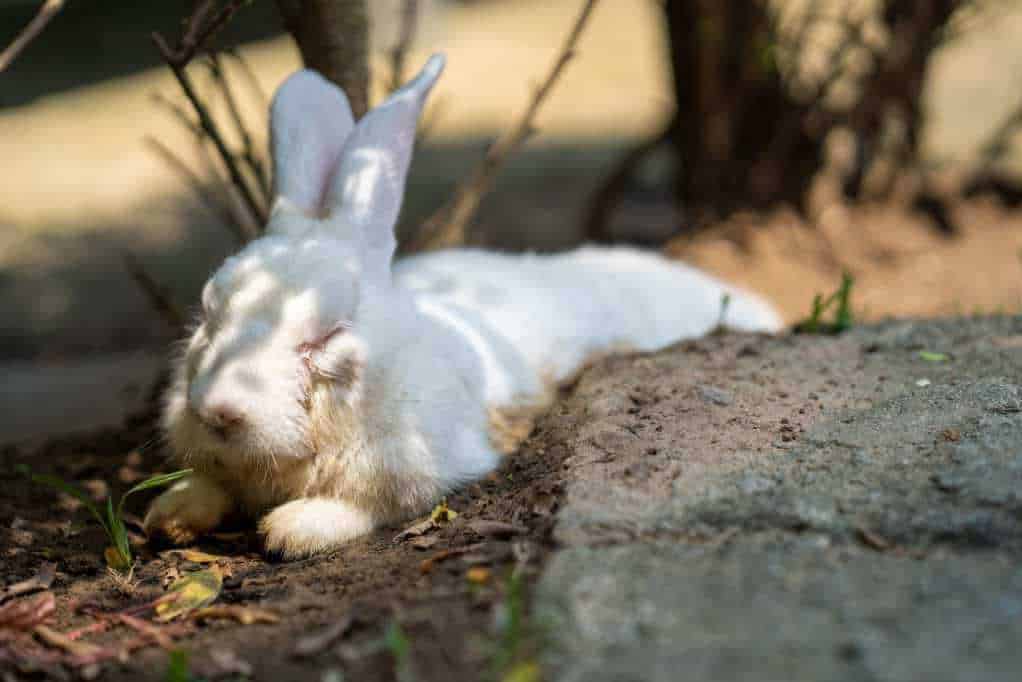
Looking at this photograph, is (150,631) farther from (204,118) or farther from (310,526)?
(204,118)

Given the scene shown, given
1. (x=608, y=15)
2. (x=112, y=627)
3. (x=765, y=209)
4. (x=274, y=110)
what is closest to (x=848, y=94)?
(x=765, y=209)

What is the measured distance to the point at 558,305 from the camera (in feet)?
12.9

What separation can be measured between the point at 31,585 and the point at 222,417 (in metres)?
0.67

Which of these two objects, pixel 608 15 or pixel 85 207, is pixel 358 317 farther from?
pixel 608 15

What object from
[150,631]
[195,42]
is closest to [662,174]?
[195,42]

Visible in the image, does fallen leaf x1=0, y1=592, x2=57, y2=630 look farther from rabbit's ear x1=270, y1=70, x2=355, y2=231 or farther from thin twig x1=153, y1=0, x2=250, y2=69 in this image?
thin twig x1=153, y1=0, x2=250, y2=69

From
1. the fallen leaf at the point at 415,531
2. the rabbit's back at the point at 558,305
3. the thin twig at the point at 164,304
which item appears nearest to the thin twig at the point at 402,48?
the rabbit's back at the point at 558,305

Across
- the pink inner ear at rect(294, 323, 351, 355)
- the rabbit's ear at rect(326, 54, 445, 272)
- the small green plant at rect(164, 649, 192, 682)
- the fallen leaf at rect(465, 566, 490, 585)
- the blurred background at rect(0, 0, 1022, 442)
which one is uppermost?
the rabbit's ear at rect(326, 54, 445, 272)

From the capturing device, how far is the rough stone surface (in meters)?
1.75

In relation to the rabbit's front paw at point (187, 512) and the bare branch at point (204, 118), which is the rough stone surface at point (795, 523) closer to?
the rabbit's front paw at point (187, 512)

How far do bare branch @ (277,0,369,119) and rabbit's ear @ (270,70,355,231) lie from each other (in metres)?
0.38

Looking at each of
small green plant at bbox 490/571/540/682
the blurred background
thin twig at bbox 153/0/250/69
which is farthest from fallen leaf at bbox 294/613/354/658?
the blurred background

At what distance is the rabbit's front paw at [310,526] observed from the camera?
2.73 m

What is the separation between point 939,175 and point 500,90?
163 inches
